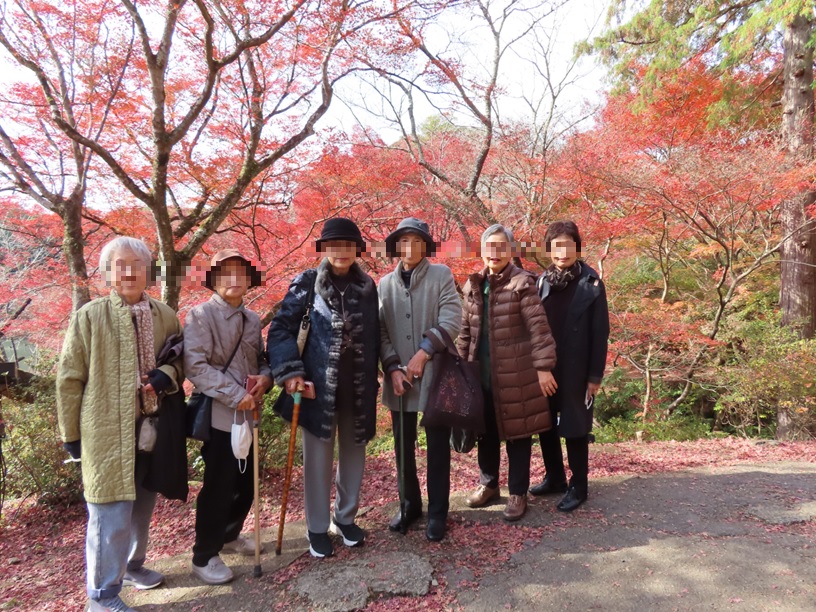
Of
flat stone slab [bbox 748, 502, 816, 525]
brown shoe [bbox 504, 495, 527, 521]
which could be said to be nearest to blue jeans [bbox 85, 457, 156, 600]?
brown shoe [bbox 504, 495, 527, 521]

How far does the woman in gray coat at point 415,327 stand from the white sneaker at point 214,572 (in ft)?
3.63

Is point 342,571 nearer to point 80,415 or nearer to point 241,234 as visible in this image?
point 80,415

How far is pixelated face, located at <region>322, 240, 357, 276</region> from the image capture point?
2.63m

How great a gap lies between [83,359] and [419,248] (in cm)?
180

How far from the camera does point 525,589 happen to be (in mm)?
2361

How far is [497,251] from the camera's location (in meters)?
2.93

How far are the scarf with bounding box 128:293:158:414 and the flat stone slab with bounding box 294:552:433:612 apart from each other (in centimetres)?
122

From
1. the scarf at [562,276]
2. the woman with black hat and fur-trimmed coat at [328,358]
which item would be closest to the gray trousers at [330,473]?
the woman with black hat and fur-trimmed coat at [328,358]

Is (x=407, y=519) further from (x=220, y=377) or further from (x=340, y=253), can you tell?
(x=340, y=253)

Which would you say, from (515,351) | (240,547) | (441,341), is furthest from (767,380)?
(240,547)

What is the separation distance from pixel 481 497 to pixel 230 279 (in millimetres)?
2240

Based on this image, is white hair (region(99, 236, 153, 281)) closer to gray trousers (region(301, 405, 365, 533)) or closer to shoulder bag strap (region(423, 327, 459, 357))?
gray trousers (region(301, 405, 365, 533))

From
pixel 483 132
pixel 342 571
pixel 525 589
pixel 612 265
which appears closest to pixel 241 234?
pixel 483 132

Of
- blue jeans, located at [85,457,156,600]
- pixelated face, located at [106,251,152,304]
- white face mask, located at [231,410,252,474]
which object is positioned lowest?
blue jeans, located at [85,457,156,600]
